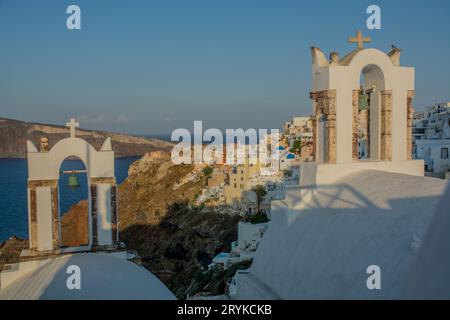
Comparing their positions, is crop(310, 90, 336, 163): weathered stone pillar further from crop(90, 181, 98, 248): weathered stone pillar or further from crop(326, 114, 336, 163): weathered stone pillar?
crop(90, 181, 98, 248): weathered stone pillar

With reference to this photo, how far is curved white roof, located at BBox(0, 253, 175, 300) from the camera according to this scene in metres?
6.09

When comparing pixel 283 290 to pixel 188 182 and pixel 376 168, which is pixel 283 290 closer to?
pixel 376 168

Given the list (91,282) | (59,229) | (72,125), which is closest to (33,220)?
(59,229)

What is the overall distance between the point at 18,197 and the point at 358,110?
245 ft

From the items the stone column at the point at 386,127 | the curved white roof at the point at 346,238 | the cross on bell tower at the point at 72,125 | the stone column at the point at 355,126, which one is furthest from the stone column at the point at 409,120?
the cross on bell tower at the point at 72,125

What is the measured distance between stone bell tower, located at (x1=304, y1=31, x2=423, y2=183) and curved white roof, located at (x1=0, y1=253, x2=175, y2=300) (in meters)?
3.11

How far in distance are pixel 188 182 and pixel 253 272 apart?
2040 inches

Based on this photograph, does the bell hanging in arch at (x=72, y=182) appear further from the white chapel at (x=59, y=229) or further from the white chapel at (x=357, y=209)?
the white chapel at (x=357, y=209)

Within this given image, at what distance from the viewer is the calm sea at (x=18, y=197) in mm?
51125

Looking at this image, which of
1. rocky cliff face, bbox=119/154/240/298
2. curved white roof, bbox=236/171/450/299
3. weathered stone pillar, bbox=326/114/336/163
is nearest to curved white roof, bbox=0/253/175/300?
curved white roof, bbox=236/171/450/299

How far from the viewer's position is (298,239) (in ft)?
21.4

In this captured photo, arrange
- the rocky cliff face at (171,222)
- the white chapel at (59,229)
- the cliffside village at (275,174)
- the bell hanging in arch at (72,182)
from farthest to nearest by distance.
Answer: the rocky cliff face at (171,222)
the cliffside village at (275,174)
the bell hanging in arch at (72,182)
the white chapel at (59,229)

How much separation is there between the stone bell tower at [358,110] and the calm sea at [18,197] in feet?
65.6
